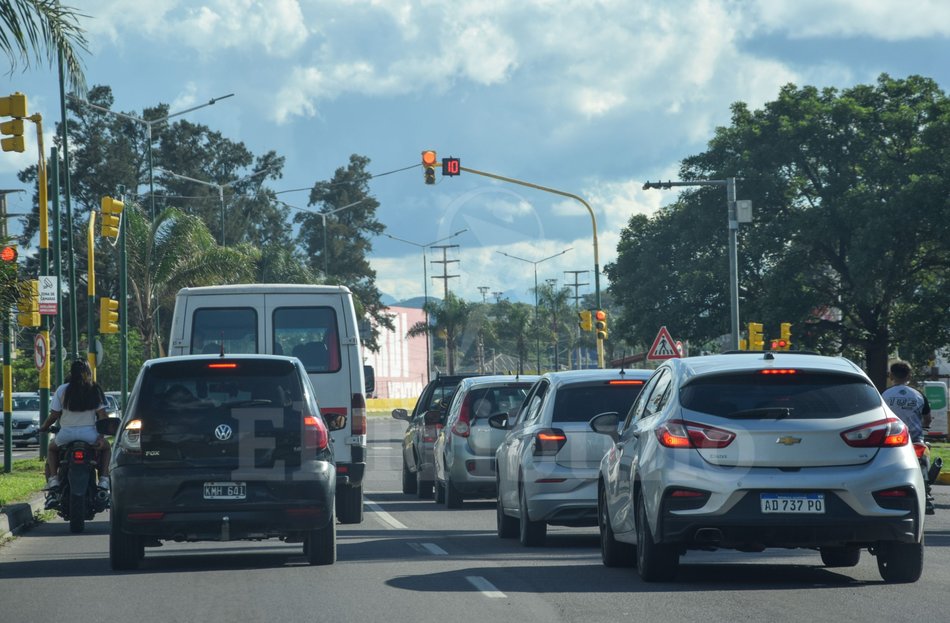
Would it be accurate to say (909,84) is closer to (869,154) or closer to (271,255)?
(869,154)

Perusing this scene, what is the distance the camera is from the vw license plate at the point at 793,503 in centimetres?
1041

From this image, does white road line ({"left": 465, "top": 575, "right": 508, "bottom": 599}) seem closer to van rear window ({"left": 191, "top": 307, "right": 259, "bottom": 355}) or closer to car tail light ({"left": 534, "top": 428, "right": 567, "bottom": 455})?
car tail light ({"left": 534, "top": 428, "right": 567, "bottom": 455})

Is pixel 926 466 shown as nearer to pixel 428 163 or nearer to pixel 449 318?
pixel 428 163

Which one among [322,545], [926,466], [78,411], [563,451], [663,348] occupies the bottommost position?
[322,545]

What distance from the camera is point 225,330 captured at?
57.4ft

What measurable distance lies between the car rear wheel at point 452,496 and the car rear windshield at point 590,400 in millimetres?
5484

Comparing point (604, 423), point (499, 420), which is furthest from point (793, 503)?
point (499, 420)

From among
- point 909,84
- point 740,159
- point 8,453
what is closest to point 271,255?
point 740,159

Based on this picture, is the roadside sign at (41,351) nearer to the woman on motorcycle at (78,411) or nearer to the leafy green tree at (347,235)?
the woman on motorcycle at (78,411)

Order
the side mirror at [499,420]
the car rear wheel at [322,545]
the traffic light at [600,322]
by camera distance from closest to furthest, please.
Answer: the car rear wheel at [322,545] → the side mirror at [499,420] → the traffic light at [600,322]

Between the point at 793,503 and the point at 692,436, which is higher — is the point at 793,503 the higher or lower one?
the lower one

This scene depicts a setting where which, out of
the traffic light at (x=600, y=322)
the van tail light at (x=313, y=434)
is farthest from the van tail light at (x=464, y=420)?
the traffic light at (x=600, y=322)

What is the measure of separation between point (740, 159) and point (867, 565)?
44.0 meters

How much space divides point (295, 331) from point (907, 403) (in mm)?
6773
